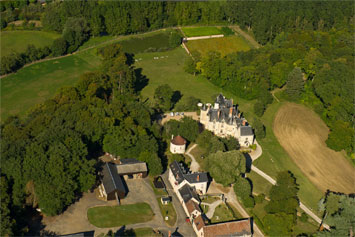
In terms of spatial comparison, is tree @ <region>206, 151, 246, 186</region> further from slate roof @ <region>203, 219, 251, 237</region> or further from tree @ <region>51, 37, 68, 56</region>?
tree @ <region>51, 37, 68, 56</region>

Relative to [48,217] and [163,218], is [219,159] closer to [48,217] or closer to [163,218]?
[163,218]

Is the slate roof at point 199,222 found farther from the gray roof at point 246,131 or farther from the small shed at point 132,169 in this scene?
the gray roof at point 246,131

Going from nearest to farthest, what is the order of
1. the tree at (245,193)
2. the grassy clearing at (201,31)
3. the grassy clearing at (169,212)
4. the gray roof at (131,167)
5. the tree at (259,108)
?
the grassy clearing at (169,212) → the tree at (245,193) → the gray roof at (131,167) → the tree at (259,108) → the grassy clearing at (201,31)

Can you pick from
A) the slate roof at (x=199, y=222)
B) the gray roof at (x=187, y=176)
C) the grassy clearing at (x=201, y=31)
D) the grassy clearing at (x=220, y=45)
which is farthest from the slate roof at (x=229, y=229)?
the grassy clearing at (x=201, y=31)

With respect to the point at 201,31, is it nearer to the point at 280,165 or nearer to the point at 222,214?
the point at 280,165

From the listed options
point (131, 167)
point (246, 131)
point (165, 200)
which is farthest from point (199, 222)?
point (246, 131)
